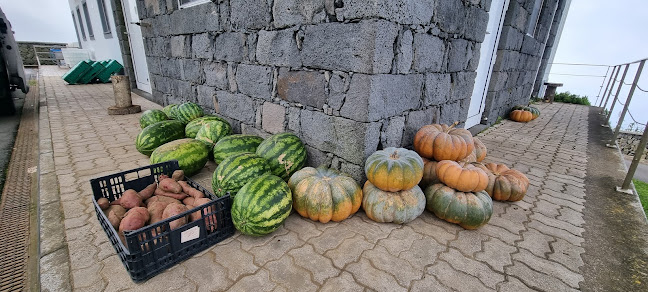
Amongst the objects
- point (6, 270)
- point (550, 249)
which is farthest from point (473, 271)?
point (6, 270)

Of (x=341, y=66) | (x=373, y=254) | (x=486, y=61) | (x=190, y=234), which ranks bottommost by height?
(x=373, y=254)

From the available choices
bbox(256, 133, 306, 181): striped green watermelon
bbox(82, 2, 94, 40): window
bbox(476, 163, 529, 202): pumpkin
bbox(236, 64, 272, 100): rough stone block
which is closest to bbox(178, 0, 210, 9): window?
bbox(236, 64, 272, 100): rough stone block

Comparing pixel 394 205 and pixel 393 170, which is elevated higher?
pixel 393 170

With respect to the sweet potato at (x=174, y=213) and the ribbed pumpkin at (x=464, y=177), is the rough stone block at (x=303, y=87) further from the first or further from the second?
the sweet potato at (x=174, y=213)

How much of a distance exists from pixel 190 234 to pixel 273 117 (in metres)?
1.90

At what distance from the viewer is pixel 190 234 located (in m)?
1.93

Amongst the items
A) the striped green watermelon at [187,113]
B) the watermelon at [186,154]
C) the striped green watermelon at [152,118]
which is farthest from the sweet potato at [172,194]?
the striped green watermelon at [152,118]

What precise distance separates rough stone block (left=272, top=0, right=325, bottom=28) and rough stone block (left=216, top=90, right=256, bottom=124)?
4.09ft

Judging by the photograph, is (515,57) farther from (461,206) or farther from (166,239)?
(166,239)

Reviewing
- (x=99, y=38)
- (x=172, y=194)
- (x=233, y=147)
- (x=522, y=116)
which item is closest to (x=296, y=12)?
(x=233, y=147)

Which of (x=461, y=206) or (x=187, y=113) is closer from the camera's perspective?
(x=461, y=206)

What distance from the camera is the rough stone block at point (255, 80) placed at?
3459 mm

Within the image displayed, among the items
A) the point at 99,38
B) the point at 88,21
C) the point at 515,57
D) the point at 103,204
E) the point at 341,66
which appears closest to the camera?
the point at 103,204

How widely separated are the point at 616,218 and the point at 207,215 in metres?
3.70
